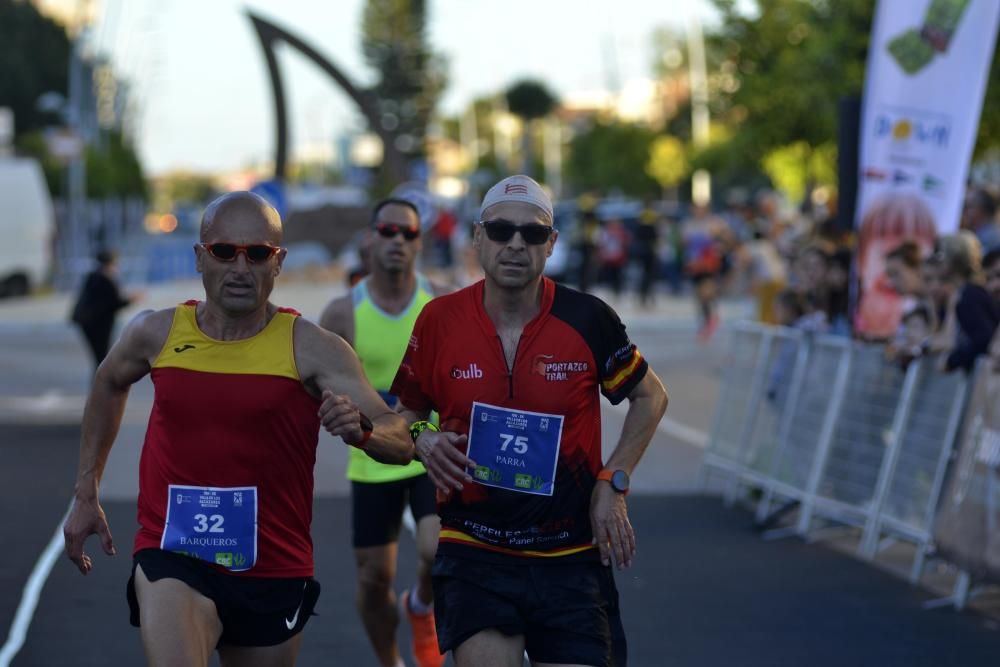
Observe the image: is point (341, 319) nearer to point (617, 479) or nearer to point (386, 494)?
point (386, 494)

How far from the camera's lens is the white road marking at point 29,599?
787cm

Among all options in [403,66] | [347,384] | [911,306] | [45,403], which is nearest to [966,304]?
[911,306]

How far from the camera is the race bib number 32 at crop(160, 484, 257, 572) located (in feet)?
16.0

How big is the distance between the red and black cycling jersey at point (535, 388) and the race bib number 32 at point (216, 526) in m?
0.55

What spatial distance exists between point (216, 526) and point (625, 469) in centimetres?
114

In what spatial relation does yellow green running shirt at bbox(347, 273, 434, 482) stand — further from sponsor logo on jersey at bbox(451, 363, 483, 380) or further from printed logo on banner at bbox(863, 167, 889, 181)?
printed logo on banner at bbox(863, 167, 889, 181)

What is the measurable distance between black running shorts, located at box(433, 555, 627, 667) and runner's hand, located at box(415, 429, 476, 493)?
10.8 inches

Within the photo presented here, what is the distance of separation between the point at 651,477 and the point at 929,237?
119 inches

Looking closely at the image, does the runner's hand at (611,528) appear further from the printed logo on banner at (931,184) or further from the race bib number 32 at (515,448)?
the printed logo on banner at (931,184)

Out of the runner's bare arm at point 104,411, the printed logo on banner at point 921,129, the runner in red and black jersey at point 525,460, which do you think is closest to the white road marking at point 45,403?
the printed logo on banner at point 921,129

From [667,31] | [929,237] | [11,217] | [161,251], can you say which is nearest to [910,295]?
[929,237]

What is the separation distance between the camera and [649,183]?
73.8m

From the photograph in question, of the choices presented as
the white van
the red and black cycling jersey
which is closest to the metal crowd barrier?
the red and black cycling jersey

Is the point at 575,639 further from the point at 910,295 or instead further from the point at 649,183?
the point at 649,183
